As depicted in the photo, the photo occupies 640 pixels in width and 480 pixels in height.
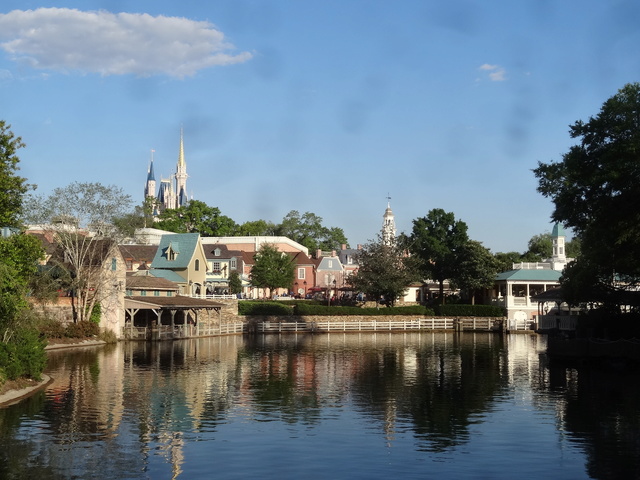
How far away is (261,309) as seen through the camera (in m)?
83.0

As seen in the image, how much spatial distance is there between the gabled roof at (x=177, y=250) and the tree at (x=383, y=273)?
1967 centimetres

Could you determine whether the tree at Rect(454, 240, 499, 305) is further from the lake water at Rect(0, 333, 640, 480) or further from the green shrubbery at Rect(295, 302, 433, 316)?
the lake water at Rect(0, 333, 640, 480)

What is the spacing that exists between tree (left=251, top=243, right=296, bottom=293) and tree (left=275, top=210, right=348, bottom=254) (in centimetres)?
5938

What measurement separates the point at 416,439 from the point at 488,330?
2581 inches

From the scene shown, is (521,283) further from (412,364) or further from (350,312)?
(412,364)

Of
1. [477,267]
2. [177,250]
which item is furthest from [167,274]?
[477,267]

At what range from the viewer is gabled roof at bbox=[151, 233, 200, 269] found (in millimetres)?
86912

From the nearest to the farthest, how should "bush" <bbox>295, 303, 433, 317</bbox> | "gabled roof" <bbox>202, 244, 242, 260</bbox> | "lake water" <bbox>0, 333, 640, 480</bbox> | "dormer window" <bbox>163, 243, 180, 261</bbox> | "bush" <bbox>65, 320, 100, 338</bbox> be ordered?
"lake water" <bbox>0, 333, 640, 480</bbox>
"bush" <bbox>65, 320, 100, 338</bbox>
"bush" <bbox>295, 303, 433, 317</bbox>
"dormer window" <bbox>163, 243, 180, 261</bbox>
"gabled roof" <bbox>202, 244, 242, 260</bbox>

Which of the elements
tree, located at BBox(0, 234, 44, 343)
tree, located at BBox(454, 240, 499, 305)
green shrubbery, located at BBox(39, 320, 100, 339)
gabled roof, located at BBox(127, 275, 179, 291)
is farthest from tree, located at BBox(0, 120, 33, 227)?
tree, located at BBox(454, 240, 499, 305)

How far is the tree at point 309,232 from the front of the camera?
164750 mm

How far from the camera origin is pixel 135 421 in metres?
25.7

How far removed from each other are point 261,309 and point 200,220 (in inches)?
2704

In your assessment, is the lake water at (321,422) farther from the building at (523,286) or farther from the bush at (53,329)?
the building at (523,286)

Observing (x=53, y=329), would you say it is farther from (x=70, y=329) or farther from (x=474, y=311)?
(x=474, y=311)
